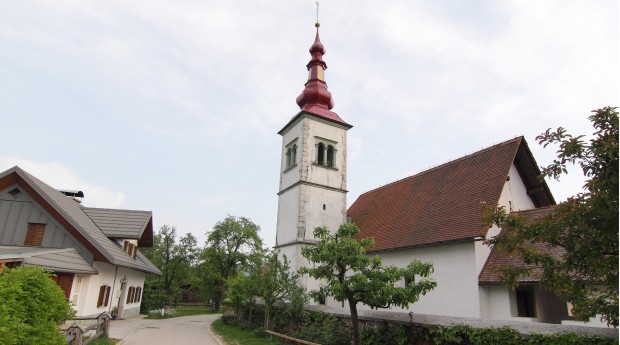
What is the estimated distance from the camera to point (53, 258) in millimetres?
15852

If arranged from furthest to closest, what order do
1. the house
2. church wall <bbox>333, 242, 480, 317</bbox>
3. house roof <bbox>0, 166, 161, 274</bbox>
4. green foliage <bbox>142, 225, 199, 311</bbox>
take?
green foliage <bbox>142, 225, 199, 311</bbox> < house roof <bbox>0, 166, 161, 274</bbox> < the house < church wall <bbox>333, 242, 480, 317</bbox>

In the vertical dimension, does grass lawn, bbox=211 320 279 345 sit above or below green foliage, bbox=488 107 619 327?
below

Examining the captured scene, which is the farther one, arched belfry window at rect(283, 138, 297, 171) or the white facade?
arched belfry window at rect(283, 138, 297, 171)

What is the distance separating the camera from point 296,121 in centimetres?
2762

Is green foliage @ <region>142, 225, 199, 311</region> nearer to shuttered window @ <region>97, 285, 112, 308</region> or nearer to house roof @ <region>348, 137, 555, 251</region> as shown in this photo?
shuttered window @ <region>97, 285, 112, 308</region>

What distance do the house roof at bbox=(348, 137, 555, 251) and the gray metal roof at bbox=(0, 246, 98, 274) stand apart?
14.3m

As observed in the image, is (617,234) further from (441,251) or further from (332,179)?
(332,179)

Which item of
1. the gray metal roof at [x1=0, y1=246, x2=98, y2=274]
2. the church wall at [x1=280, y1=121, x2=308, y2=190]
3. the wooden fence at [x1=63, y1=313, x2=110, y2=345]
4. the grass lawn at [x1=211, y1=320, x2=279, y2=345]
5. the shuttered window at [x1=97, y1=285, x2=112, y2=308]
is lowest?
the grass lawn at [x1=211, y1=320, x2=279, y2=345]

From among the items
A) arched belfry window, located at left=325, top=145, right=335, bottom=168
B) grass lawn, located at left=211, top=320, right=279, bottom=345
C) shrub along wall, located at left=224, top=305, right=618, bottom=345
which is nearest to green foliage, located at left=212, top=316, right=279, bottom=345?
grass lawn, located at left=211, top=320, right=279, bottom=345

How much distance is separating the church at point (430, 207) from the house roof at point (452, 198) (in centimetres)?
6

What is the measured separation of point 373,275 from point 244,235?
31959 mm

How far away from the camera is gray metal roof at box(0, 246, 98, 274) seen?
14455 millimetres

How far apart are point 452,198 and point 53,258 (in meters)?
18.3

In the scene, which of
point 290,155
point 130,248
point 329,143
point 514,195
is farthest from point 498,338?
point 130,248
